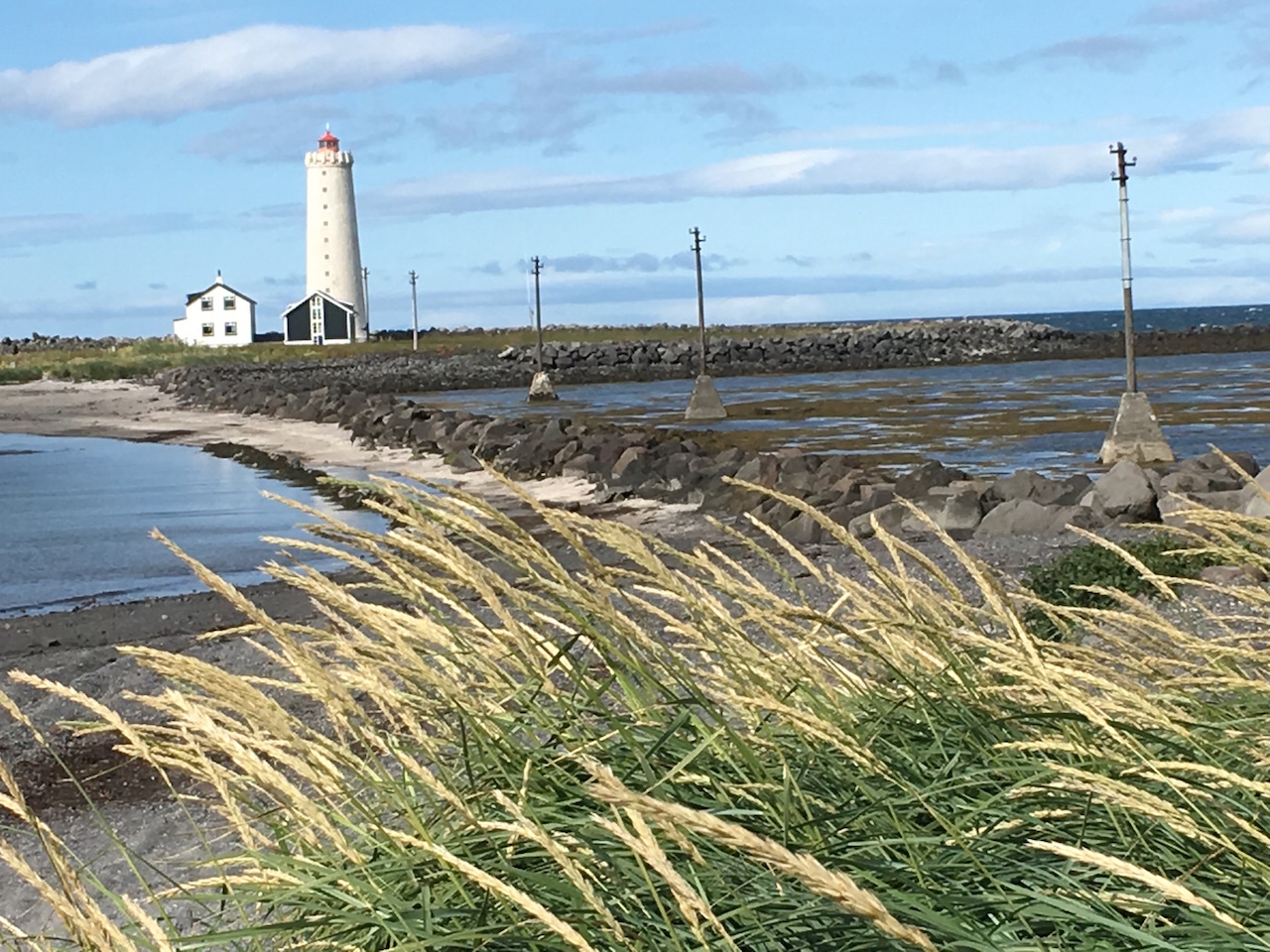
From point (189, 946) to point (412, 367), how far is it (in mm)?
69092

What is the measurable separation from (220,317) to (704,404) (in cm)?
5867

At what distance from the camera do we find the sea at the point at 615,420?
18.1m

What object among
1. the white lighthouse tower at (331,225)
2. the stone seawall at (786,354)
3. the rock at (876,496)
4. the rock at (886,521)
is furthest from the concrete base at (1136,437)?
the white lighthouse tower at (331,225)

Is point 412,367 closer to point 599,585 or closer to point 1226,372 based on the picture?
point 1226,372

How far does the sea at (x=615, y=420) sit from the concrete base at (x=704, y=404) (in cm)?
61

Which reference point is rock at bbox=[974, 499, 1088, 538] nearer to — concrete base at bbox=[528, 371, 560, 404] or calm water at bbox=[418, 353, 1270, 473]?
calm water at bbox=[418, 353, 1270, 473]

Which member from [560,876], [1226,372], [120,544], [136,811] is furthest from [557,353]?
[560,876]

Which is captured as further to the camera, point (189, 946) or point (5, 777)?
point (189, 946)

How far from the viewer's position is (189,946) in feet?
7.86

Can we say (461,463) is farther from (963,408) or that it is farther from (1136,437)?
(963,408)

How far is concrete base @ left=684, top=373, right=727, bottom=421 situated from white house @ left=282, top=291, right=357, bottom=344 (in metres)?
51.2

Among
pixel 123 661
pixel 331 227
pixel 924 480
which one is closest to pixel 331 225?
pixel 331 227

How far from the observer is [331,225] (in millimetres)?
86250

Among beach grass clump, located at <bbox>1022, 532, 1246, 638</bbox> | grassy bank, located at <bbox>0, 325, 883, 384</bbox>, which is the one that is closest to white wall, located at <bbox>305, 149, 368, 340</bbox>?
grassy bank, located at <bbox>0, 325, 883, 384</bbox>
